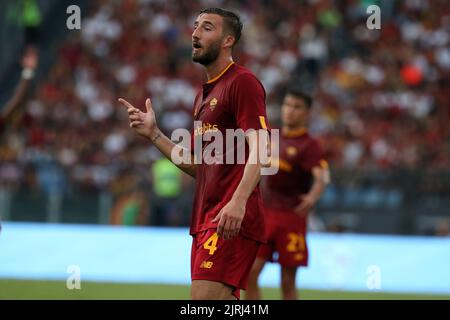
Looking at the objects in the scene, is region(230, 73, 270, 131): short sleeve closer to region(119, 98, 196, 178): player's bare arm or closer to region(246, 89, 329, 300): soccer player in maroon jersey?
region(119, 98, 196, 178): player's bare arm

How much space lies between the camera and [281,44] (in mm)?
26016

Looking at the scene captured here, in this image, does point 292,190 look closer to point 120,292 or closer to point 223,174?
point 120,292

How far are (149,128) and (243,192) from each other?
3.58ft

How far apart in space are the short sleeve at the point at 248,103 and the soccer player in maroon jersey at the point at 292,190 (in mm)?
3987

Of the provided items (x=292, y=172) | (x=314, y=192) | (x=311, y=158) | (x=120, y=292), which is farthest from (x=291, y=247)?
(x=120, y=292)

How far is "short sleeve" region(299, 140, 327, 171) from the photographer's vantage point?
439 inches

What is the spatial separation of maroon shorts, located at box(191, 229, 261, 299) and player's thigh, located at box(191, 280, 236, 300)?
1.2 inches

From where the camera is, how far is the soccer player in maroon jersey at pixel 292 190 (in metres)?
10.8

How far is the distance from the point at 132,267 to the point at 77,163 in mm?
6673

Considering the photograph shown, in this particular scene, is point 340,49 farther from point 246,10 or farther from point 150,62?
point 150,62

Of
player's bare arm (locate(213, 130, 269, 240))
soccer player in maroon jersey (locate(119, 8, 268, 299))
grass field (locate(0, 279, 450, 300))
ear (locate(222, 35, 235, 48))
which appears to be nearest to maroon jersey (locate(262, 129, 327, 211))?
grass field (locate(0, 279, 450, 300))

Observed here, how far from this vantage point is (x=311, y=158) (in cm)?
1117

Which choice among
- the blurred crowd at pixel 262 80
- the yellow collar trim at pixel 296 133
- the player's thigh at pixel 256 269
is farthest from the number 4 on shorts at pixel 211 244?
the blurred crowd at pixel 262 80
